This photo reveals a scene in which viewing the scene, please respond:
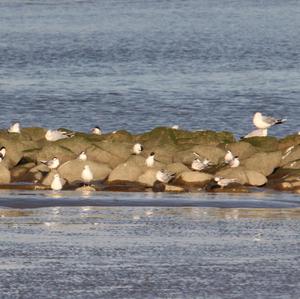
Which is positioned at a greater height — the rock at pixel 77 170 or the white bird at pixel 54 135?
the white bird at pixel 54 135

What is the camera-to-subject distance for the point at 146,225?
21.1 m

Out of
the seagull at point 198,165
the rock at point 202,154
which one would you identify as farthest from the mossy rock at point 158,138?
the seagull at point 198,165

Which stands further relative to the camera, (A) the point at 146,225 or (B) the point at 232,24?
(B) the point at 232,24

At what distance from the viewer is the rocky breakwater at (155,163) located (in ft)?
84.6

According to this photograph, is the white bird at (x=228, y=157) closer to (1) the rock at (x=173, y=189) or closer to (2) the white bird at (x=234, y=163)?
(2) the white bird at (x=234, y=163)

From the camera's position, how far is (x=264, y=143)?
29125 millimetres

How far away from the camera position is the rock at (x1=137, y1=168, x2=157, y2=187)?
25.8 metres

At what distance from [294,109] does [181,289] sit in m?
28.4

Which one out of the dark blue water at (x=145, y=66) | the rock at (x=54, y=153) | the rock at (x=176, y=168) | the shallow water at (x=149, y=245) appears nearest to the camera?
the shallow water at (x=149, y=245)

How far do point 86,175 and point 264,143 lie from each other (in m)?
4.98

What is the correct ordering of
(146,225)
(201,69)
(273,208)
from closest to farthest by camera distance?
(146,225) < (273,208) < (201,69)

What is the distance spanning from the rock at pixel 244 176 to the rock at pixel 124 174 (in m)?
1.53

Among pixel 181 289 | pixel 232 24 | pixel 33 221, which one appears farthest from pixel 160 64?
pixel 181 289

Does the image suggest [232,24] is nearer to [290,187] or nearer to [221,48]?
[221,48]
